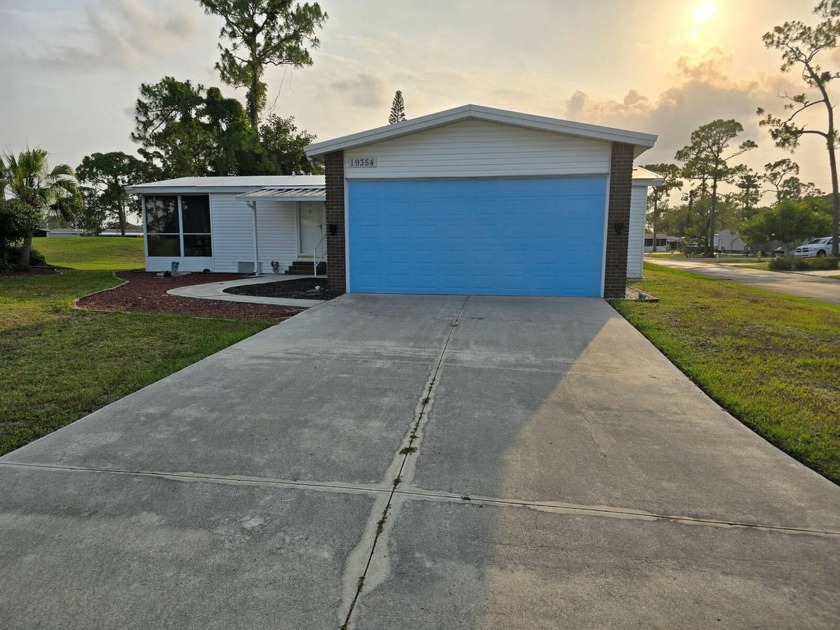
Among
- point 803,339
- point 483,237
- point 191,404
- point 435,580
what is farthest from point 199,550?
point 483,237

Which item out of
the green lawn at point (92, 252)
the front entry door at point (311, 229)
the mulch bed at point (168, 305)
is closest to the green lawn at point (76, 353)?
the mulch bed at point (168, 305)

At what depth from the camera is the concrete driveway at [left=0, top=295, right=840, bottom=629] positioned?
6.92ft

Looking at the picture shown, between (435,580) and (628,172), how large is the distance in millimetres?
9674

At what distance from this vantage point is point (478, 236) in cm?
1088

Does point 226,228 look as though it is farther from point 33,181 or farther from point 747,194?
point 747,194

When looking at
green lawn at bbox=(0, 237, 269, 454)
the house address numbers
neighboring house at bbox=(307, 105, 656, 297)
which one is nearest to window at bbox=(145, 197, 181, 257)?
green lawn at bbox=(0, 237, 269, 454)

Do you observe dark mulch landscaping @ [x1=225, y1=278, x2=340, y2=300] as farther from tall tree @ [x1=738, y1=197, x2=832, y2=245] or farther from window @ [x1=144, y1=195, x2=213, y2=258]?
tall tree @ [x1=738, y1=197, x2=832, y2=245]

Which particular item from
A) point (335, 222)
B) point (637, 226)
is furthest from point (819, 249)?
point (335, 222)

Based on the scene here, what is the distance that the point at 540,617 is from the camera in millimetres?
2047

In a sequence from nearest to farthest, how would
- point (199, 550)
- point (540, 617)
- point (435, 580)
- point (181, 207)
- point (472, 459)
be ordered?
point (540, 617) → point (435, 580) → point (199, 550) → point (472, 459) → point (181, 207)

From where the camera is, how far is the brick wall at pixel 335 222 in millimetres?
11156

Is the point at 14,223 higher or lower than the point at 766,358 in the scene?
higher

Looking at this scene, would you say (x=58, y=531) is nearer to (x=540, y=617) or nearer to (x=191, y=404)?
(x=191, y=404)

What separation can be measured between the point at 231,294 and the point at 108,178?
132 feet
